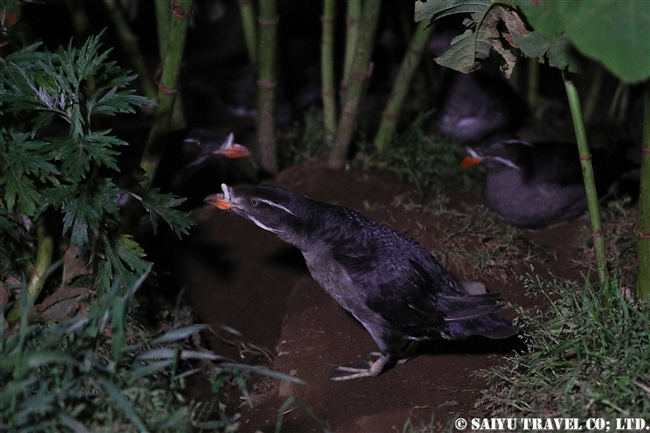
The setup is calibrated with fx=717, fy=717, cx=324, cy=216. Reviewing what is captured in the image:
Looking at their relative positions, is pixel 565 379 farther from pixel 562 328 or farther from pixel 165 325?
pixel 165 325

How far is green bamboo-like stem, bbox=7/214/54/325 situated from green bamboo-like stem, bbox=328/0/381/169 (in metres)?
2.45

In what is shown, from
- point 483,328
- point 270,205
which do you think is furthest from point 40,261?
point 483,328

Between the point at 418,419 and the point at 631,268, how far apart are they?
6.07 ft

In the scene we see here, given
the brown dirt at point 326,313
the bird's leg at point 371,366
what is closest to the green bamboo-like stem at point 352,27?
the brown dirt at point 326,313

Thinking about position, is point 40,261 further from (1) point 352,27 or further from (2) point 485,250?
(1) point 352,27

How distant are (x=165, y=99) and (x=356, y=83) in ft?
5.79

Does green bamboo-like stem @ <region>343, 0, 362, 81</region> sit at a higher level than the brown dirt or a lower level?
higher

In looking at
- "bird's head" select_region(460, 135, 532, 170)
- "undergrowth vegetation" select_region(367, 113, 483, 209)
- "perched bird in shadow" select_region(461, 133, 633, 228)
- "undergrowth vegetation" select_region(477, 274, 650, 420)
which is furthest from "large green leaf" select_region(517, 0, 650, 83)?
"bird's head" select_region(460, 135, 532, 170)

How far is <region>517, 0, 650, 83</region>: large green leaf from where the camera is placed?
260 centimetres

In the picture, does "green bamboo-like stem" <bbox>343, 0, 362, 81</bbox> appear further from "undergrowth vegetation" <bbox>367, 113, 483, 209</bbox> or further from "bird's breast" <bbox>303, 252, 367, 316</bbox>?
"bird's breast" <bbox>303, 252, 367, 316</bbox>

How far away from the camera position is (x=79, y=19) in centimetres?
493

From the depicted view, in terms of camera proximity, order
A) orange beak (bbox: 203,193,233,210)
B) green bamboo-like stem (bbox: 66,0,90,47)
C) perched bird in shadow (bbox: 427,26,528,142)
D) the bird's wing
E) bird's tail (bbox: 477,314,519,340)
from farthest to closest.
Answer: perched bird in shadow (bbox: 427,26,528,142) → green bamboo-like stem (bbox: 66,0,90,47) → orange beak (bbox: 203,193,233,210) → the bird's wing → bird's tail (bbox: 477,314,519,340)

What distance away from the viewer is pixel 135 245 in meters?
3.67

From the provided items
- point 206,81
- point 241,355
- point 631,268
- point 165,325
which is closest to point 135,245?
point 165,325
